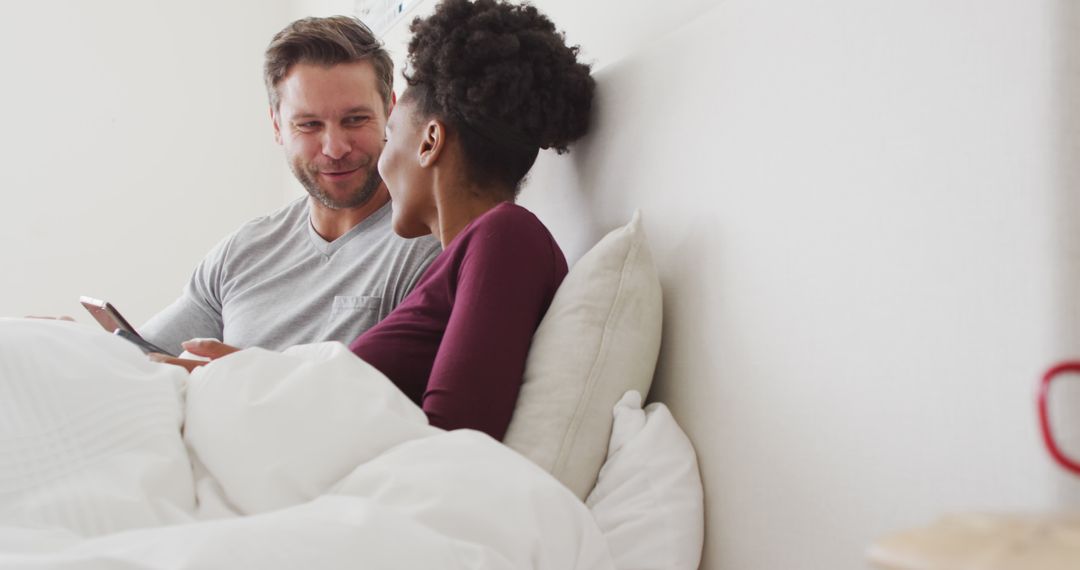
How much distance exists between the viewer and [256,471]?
30.3 inches

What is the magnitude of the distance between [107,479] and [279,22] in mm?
3139

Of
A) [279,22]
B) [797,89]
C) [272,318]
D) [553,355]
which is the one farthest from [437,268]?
[279,22]

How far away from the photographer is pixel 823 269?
31.2 inches

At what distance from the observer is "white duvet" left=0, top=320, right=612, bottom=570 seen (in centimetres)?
62

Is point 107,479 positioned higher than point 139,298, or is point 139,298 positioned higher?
point 107,479

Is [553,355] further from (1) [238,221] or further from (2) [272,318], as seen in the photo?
(1) [238,221]

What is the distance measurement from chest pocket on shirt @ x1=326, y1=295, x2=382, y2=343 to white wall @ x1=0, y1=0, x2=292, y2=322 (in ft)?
6.36

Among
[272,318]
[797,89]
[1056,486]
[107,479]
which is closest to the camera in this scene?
[1056,486]

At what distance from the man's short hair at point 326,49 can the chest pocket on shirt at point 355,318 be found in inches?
20.3

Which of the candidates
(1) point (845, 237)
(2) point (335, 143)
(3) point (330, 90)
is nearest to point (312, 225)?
(2) point (335, 143)

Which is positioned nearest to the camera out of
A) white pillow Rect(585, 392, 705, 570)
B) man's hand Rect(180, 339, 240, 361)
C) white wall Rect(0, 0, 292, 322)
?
white pillow Rect(585, 392, 705, 570)

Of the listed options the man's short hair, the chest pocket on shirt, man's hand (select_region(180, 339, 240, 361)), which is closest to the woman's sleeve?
man's hand (select_region(180, 339, 240, 361))

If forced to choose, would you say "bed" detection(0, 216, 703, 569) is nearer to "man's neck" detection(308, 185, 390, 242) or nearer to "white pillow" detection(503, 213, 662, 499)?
"white pillow" detection(503, 213, 662, 499)

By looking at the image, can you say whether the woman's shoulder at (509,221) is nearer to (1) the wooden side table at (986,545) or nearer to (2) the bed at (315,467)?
(2) the bed at (315,467)
